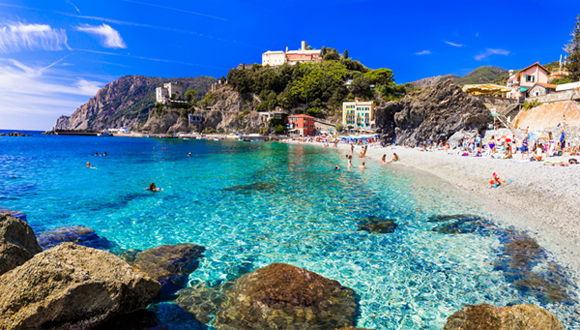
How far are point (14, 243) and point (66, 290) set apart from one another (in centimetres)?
228

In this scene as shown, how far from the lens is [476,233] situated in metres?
9.11

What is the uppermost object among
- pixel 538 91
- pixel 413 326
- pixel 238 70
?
pixel 238 70

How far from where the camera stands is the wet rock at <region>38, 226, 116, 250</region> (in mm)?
7902

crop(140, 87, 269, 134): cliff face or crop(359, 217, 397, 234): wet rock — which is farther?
crop(140, 87, 269, 134): cliff face

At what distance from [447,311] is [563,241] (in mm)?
5935

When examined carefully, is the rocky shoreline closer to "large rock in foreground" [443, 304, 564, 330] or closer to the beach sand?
"large rock in foreground" [443, 304, 564, 330]

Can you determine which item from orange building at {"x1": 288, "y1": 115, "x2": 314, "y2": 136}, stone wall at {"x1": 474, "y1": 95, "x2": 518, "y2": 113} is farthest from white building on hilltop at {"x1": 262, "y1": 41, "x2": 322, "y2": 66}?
stone wall at {"x1": 474, "y1": 95, "x2": 518, "y2": 113}

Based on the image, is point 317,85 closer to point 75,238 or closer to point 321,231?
point 321,231

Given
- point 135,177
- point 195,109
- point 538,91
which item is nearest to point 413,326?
point 135,177

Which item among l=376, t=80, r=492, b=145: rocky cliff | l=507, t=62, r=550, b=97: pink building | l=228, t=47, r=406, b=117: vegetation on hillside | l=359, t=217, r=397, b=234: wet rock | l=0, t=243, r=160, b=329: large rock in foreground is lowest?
l=359, t=217, r=397, b=234: wet rock

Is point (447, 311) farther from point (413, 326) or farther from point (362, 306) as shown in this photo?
point (362, 306)

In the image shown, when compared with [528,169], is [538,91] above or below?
above

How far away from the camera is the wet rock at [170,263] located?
19.6ft

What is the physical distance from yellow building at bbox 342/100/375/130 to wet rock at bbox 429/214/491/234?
7502 cm
